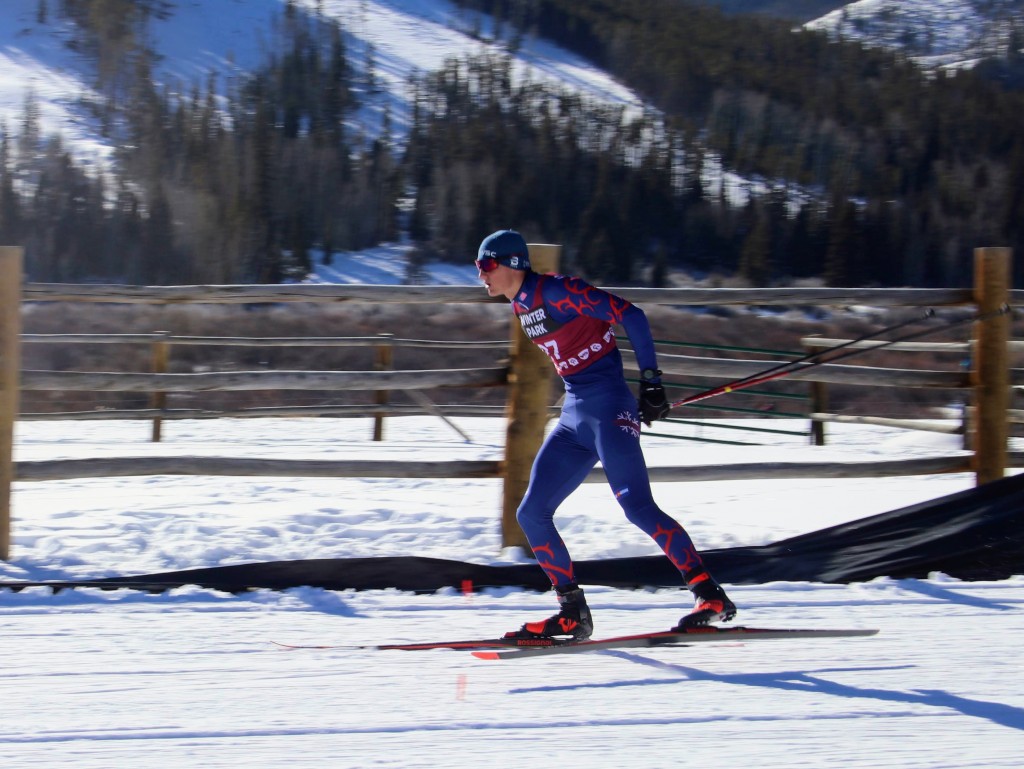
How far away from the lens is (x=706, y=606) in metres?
3.82

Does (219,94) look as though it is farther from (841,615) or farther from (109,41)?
(841,615)

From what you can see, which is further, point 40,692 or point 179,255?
point 179,255

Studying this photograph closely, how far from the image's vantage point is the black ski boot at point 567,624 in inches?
154

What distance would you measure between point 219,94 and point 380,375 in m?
81.4

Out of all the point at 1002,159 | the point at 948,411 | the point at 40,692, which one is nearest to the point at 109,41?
the point at 1002,159

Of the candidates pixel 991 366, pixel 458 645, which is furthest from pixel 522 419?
pixel 991 366

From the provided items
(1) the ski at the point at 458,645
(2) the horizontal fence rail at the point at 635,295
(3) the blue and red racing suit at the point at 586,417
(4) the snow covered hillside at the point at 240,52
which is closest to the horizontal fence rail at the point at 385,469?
Answer: (2) the horizontal fence rail at the point at 635,295

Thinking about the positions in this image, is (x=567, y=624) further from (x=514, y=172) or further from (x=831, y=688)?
(x=514, y=172)

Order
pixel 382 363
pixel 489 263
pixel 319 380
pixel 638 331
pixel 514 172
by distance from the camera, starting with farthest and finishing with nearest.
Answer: pixel 514 172 → pixel 382 363 → pixel 319 380 → pixel 489 263 → pixel 638 331

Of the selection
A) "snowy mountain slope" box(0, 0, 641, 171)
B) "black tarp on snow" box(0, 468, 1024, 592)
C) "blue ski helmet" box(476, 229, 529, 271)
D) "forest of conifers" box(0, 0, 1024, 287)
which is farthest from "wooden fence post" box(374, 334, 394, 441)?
"snowy mountain slope" box(0, 0, 641, 171)

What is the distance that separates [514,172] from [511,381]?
65312mm

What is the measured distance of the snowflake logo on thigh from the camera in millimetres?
3877

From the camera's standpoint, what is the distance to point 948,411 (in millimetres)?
13297

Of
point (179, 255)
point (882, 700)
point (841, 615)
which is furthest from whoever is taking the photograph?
point (179, 255)
